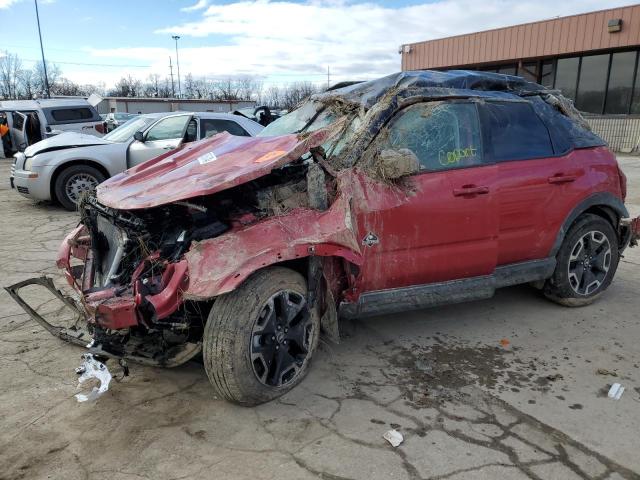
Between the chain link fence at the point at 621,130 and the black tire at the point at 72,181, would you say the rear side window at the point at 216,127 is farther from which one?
the chain link fence at the point at 621,130

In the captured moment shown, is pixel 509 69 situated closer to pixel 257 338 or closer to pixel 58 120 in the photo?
pixel 58 120

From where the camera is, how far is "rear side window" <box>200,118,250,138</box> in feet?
28.3

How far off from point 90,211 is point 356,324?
218cm

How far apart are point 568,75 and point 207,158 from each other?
19.9 meters

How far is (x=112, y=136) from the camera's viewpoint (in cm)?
932

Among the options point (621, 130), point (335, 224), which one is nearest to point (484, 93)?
point (335, 224)

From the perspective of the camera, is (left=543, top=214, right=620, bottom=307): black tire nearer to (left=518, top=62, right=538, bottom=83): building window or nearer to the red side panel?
the red side panel

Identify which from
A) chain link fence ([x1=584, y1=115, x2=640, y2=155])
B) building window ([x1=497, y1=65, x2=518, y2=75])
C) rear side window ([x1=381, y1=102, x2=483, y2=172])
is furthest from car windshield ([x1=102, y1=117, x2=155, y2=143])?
building window ([x1=497, y1=65, x2=518, y2=75])

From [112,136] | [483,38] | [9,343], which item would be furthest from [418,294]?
[483,38]

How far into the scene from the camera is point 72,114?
15.5m

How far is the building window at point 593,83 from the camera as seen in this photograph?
18.3 metres

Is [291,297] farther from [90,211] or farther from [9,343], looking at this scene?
[9,343]

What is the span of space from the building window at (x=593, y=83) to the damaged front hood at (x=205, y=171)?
18.8m

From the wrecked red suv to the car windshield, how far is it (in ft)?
18.3
